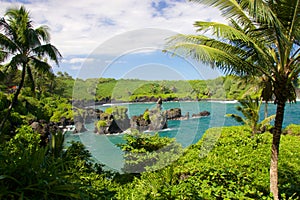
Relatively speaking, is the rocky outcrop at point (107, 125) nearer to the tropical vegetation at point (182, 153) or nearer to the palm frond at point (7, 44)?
the tropical vegetation at point (182, 153)

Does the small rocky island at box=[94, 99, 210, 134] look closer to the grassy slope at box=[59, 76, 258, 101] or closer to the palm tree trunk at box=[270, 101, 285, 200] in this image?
the grassy slope at box=[59, 76, 258, 101]

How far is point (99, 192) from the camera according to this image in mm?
1762

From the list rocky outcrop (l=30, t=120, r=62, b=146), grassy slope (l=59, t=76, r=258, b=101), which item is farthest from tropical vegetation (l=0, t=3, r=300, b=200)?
rocky outcrop (l=30, t=120, r=62, b=146)

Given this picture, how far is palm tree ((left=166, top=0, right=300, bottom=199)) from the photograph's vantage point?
13.1 feet

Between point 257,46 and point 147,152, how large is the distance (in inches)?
171

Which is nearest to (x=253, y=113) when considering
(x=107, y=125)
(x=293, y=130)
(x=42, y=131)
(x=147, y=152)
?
(x=293, y=130)

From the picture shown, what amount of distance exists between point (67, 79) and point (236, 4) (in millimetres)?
36134

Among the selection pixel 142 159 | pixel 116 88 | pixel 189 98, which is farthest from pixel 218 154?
pixel 189 98

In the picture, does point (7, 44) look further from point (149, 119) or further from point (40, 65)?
point (149, 119)

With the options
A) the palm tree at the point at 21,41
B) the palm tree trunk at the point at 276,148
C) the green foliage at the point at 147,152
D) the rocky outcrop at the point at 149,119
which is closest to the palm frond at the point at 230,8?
the palm tree trunk at the point at 276,148

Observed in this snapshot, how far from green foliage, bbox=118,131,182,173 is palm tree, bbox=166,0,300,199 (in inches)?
124

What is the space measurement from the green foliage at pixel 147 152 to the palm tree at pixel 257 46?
315cm

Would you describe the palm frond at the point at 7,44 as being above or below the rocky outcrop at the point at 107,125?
above

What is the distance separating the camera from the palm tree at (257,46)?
4.01 meters
